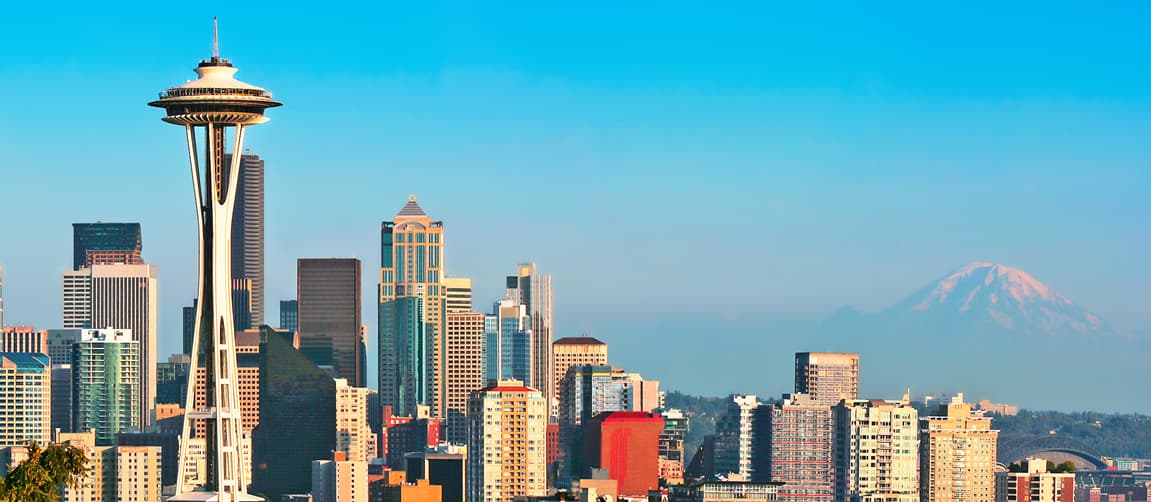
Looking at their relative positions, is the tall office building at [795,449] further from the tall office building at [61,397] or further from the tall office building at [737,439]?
the tall office building at [61,397]

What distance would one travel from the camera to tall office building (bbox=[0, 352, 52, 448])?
14538cm

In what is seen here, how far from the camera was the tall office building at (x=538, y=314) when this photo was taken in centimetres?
17675

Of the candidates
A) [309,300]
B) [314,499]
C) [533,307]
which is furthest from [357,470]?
[533,307]

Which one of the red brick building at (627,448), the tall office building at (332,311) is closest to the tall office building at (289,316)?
the tall office building at (332,311)

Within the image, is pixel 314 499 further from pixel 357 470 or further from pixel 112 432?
pixel 112 432

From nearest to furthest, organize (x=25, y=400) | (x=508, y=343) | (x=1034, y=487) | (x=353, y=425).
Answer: (x=1034, y=487) < (x=353, y=425) < (x=25, y=400) < (x=508, y=343)

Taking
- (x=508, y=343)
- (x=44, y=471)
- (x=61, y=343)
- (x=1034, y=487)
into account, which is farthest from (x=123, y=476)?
(x=44, y=471)

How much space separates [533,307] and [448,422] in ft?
116

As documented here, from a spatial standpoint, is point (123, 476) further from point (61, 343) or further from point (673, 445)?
point (61, 343)

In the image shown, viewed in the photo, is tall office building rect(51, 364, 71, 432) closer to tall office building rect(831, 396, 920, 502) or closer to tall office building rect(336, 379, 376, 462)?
tall office building rect(336, 379, 376, 462)

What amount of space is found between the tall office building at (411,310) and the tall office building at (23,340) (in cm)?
2449

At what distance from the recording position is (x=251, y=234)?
185m

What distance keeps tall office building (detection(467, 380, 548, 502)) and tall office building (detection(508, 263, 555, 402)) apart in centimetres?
5346

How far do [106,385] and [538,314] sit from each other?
4246 centimetres
